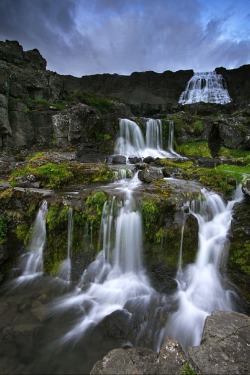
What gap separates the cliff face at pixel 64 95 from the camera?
17953 millimetres

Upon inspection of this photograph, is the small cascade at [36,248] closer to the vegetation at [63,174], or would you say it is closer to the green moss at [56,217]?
the green moss at [56,217]

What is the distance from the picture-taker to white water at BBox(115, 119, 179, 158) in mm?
18250

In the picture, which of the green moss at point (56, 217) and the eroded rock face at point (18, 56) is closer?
the green moss at point (56, 217)

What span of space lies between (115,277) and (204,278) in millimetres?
2513

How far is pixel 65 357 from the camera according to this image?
4.77 metres

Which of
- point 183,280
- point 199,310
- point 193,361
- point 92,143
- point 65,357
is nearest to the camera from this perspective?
point 193,361

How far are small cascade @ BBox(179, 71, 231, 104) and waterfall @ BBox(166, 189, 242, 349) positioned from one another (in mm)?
49437

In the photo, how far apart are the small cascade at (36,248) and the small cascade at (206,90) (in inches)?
2033

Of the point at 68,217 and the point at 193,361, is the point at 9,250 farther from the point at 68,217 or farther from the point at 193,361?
the point at 193,361

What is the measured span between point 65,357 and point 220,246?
→ 490 cm

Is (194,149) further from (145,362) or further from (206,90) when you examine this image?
(206,90)

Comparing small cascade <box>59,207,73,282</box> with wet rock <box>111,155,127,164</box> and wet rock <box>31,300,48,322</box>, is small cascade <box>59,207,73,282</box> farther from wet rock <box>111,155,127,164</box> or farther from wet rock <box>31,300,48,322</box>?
wet rock <box>111,155,127,164</box>

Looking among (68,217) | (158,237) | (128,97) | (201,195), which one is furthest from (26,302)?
(128,97)

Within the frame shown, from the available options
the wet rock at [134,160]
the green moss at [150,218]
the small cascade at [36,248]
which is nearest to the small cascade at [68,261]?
the small cascade at [36,248]
